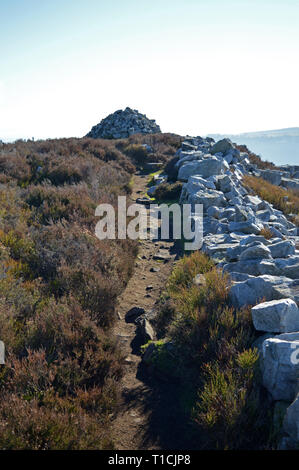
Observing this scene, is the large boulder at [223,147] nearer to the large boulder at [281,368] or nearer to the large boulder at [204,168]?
the large boulder at [204,168]

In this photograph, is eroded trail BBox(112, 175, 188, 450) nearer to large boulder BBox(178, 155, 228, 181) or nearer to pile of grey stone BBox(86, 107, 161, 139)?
large boulder BBox(178, 155, 228, 181)

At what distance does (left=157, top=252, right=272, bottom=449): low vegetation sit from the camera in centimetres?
322

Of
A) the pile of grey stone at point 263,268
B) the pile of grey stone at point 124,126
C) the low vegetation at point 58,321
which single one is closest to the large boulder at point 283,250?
the pile of grey stone at point 263,268

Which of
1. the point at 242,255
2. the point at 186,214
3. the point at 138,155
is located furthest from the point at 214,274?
the point at 138,155

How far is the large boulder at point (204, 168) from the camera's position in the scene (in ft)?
43.8

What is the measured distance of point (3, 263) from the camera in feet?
19.3

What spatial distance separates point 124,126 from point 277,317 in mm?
36011

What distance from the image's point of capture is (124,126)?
121ft

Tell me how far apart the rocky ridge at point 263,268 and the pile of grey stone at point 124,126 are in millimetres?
24657

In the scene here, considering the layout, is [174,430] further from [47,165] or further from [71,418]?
[47,165]

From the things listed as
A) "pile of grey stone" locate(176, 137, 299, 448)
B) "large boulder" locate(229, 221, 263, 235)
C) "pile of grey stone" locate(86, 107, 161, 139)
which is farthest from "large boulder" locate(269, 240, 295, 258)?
"pile of grey stone" locate(86, 107, 161, 139)

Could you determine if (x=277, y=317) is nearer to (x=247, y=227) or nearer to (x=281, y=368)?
(x=281, y=368)

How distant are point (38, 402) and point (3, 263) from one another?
124 inches

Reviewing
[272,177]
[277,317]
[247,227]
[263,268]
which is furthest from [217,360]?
[272,177]
